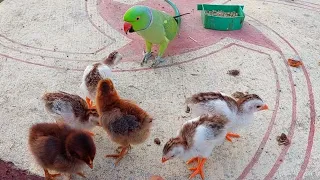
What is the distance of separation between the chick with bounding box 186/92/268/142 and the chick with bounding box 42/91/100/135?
0.83 meters

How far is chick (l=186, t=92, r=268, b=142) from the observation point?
309 cm

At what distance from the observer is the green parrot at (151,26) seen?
3986 mm

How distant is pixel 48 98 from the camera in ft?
10.4

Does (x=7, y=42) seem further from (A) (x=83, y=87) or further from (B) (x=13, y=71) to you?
(A) (x=83, y=87)

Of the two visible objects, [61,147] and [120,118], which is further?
[120,118]

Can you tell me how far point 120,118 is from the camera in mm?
2945

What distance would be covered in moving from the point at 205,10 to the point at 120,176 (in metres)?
2.79

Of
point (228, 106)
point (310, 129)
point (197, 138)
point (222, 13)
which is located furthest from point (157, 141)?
point (222, 13)

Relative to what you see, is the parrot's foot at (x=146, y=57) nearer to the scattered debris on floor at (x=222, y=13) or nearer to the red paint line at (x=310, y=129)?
the scattered debris on floor at (x=222, y=13)

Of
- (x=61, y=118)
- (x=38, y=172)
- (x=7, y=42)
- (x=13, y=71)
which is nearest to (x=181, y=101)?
(x=61, y=118)

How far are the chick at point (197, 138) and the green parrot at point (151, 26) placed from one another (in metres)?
1.43

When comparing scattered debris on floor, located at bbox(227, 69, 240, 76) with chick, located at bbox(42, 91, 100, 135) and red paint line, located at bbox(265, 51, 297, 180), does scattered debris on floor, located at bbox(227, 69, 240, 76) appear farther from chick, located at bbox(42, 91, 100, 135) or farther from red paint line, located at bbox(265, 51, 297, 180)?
chick, located at bbox(42, 91, 100, 135)

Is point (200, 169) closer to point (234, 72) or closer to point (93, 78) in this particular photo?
point (93, 78)

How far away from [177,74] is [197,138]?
4.71 ft
